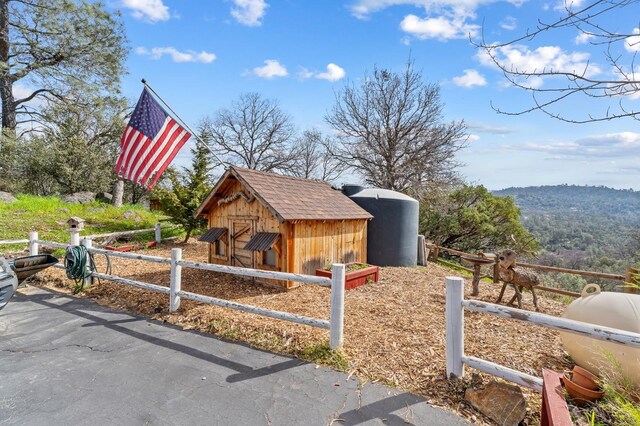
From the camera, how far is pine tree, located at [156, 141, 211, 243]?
14492mm

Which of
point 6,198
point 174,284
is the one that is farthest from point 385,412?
point 6,198

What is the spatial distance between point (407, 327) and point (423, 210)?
18415 mm

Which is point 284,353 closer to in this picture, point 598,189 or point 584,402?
point 584,402

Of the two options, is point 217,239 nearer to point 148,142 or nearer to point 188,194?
point 148,142

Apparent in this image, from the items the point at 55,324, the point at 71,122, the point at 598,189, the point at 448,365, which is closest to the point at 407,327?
the point at 448,365

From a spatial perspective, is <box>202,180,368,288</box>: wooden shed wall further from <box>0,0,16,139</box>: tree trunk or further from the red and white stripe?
<box>0,0,16,139</box>: tree trunk

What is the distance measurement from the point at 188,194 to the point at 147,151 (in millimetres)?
7471

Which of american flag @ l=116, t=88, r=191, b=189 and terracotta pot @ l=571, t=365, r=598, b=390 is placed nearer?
terracotta pot @ l=571, t=365, r=598, b=390

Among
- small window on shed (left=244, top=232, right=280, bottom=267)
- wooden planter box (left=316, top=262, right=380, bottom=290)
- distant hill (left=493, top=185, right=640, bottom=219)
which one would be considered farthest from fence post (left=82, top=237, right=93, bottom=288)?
distant hill (left=493, top=185, right=640, bottom=219)

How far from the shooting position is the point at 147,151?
25.0 feet

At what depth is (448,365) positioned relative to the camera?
12.2ft

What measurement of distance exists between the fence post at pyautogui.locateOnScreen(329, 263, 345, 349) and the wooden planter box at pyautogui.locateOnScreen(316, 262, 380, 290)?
145 inches

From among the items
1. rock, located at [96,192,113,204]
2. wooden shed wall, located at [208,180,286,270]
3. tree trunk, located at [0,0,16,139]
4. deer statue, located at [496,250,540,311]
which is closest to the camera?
deer statue, located at [496,250,540,311]

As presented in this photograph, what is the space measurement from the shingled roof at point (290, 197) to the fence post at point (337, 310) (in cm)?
353
